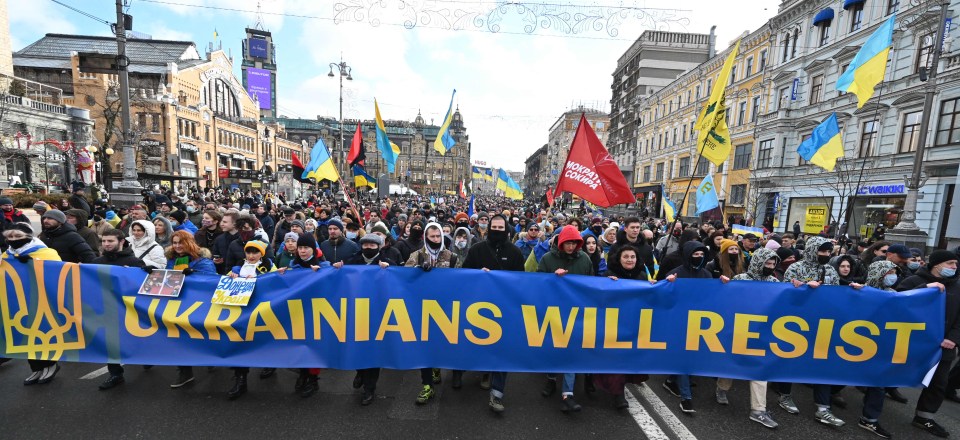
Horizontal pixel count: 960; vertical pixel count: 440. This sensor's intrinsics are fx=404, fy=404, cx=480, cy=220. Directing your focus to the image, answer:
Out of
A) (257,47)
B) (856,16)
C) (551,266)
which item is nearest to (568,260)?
(551,266)

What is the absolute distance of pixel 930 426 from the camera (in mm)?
3814

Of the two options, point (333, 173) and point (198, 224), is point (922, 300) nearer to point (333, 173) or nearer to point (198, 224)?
point (333, 173)

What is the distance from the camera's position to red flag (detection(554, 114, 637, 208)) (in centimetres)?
653

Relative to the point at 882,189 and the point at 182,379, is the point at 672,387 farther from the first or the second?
the point at 882,189

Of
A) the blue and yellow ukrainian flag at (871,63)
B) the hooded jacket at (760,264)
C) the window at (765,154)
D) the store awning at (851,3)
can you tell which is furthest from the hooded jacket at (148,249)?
the window at (765,154)

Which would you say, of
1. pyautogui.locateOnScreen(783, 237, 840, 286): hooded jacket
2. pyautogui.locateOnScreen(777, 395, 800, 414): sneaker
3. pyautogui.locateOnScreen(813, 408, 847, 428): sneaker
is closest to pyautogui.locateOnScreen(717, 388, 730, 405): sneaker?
pyautogui.locateOnScreen(777, 395, 800, 414): sneaker

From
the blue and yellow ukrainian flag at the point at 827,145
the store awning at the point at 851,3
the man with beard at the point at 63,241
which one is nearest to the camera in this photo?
the man with beard at the point at 63,241

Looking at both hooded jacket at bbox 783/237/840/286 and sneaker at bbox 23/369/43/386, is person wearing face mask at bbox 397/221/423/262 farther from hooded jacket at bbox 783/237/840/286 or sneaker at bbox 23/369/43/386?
hooded jacket at bbox 783/237/840/286

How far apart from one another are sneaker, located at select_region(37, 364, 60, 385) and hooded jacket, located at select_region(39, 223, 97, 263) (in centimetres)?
112

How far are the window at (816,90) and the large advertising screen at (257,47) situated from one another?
140 metres

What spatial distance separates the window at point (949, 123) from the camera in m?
15.2

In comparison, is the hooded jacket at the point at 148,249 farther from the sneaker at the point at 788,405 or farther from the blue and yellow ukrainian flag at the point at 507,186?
the blue and yellow ukrainian flag at the point at 507,186

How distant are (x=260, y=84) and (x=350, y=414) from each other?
110m

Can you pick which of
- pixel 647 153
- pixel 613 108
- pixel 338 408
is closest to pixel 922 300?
pixel 338 408
